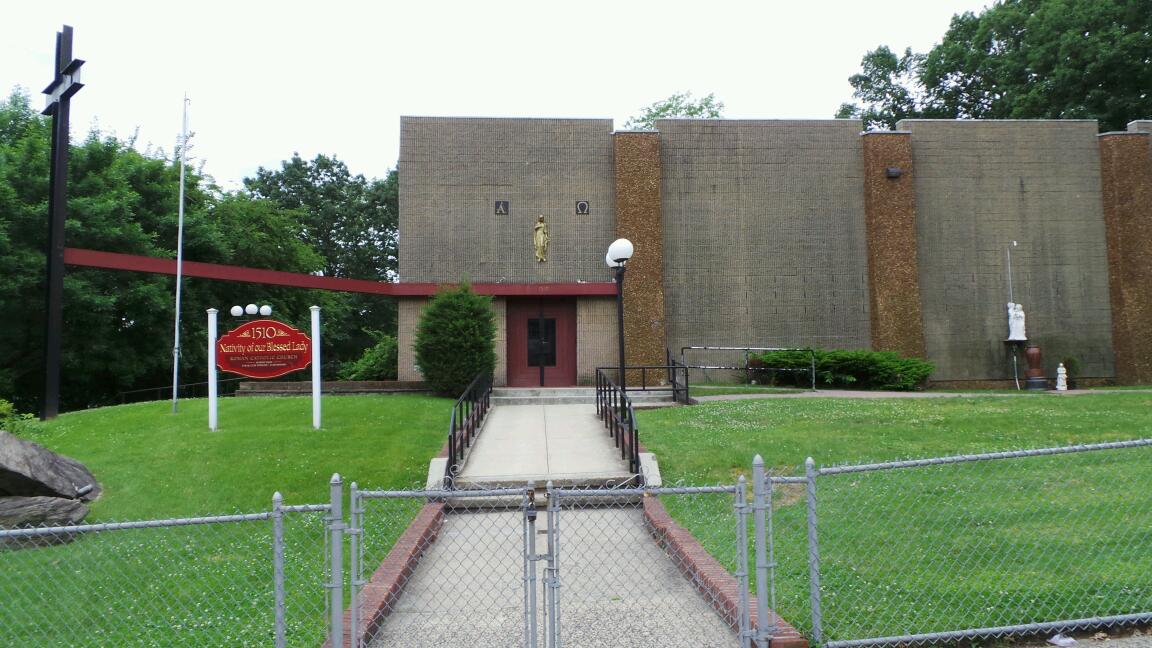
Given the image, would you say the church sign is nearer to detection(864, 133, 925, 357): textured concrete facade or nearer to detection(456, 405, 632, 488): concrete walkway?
detection(456, 405, 632, 488): concrete walkway

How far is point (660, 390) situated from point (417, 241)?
27.5 feet

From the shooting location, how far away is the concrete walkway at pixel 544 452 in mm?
9867

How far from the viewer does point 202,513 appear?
9.03 metres

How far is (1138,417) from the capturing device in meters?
12.7

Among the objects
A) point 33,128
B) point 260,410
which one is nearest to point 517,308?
point 260,410

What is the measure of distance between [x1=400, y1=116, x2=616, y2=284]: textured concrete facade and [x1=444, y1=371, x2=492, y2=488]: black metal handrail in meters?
5.51

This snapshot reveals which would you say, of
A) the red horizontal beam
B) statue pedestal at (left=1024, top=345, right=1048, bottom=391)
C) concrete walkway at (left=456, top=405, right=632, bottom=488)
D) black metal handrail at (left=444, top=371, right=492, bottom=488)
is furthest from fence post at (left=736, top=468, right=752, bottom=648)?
statue pedestal at (left=1024, top=345, right=1048, bottom=391)

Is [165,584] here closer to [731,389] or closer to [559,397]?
[559,397]

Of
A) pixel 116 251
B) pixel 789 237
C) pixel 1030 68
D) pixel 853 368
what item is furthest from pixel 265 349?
pixel 1030 68

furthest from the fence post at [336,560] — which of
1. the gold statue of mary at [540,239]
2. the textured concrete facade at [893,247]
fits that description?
the textured concrete facade at [893,247]

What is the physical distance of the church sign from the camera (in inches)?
544

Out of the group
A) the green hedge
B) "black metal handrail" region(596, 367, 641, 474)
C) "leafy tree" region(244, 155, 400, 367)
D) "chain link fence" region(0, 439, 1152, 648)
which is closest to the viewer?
"chain link fence" region(0, 439, 1152, 648)

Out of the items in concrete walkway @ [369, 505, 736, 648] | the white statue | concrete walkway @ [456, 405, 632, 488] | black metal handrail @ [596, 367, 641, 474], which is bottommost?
concrete walkway @ [369, 505, 736, 648]

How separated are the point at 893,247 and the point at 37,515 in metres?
21.3
